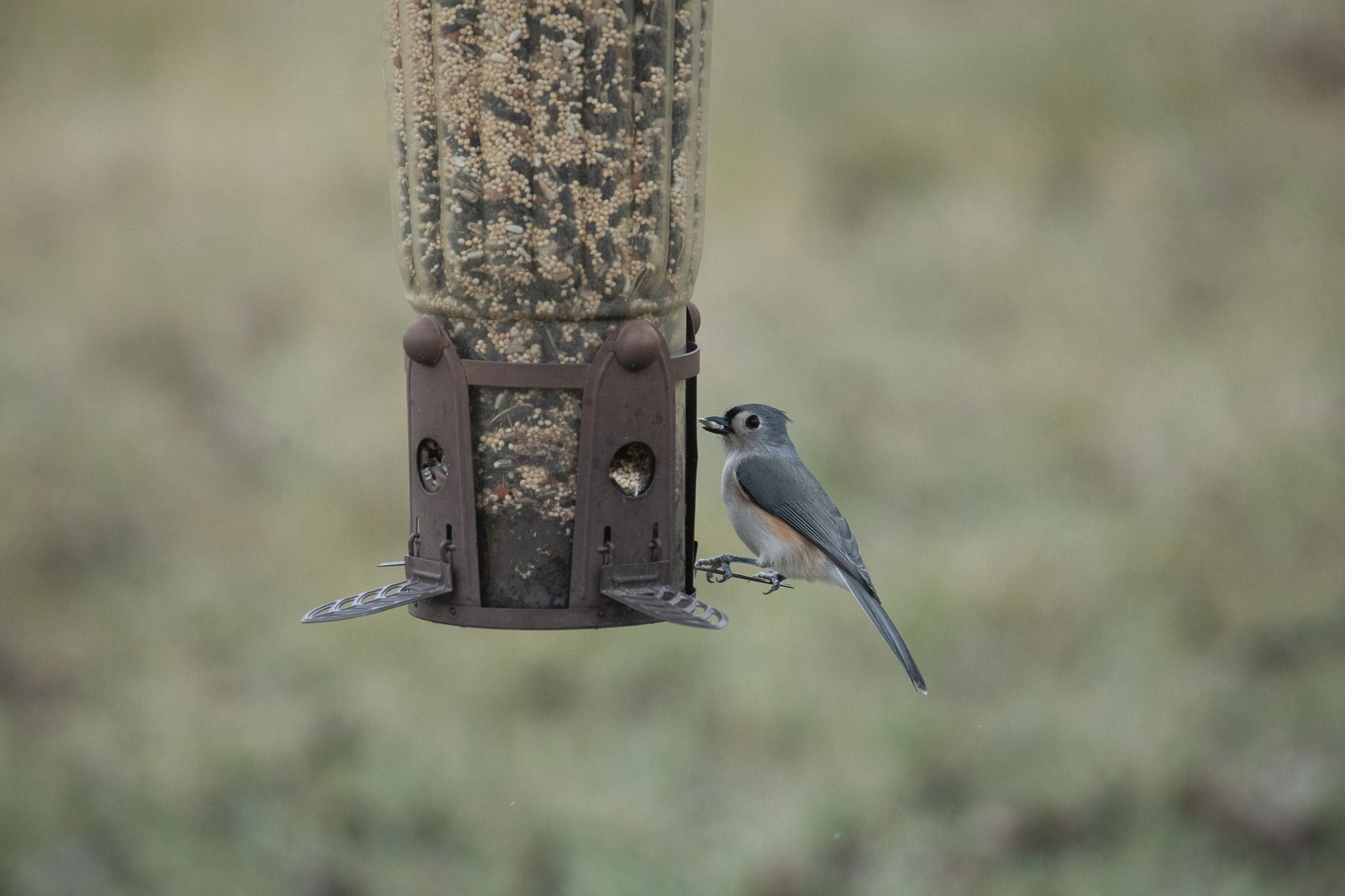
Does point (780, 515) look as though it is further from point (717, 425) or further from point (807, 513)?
point (717, 425)

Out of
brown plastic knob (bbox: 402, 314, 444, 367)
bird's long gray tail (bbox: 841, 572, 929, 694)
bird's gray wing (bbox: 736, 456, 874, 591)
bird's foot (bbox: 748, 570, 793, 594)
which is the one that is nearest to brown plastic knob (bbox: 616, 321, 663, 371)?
brown plastic knob (bbox: 402, 314, 444, 367)

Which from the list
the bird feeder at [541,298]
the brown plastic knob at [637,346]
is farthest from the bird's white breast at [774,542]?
the brown plastic knob at [637,346]

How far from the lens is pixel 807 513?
5.79 meters

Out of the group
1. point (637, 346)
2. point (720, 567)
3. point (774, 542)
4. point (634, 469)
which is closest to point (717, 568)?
point (720, 567)

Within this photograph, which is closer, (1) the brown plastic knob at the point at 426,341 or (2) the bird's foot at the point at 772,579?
(1) the brown plastic knob at the point at 426,341

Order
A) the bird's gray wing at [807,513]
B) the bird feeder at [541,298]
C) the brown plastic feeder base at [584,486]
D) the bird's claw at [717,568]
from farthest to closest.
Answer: the bird's gray wing at [807,513]
the bird's claw at [717,568]
the brown plastic feeder base at [584,486]
the bird feeder at [541,298]

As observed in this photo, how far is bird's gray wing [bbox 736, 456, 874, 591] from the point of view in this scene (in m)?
5.74

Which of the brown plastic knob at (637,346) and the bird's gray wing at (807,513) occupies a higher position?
the brown plastic knob at (637,346)

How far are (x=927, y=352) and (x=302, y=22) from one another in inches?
183

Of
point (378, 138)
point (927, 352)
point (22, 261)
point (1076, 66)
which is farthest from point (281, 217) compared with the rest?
point (1076, 66)

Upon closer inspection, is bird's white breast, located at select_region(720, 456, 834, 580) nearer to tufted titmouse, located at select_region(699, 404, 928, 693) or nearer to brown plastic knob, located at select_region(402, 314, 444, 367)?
tufted titmouse, located at select_region(699, 404, 928, 693)

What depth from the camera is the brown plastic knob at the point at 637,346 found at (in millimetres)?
4754

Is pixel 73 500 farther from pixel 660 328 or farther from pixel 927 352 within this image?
pixel 660 328

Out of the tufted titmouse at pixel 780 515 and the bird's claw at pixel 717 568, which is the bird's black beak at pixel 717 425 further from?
the bird's claw at pixel 717 568
